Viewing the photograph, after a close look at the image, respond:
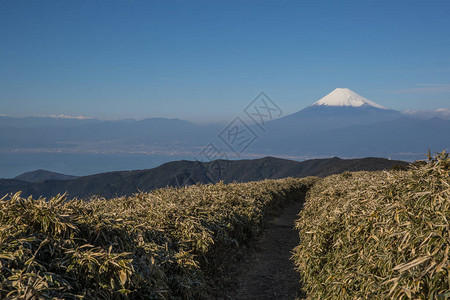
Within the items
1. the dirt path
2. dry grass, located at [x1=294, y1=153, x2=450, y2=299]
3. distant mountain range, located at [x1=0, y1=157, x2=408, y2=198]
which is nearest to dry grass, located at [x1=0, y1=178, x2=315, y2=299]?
dry grass, located at [x1=294, y1=153, x2=450, y2=299]

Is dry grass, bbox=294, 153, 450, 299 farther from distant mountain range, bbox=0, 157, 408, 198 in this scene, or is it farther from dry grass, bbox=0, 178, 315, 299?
distant mountain range, bbox=0, 157, 408, 198

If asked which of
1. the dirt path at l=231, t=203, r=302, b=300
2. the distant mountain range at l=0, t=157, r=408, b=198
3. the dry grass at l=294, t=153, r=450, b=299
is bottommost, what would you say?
the distant mountain range at l=0, t=157, r=408, b=198

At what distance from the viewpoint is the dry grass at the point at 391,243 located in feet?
9.00

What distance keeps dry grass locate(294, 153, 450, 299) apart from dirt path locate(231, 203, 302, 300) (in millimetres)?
1968

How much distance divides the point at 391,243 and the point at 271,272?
578 centimetres

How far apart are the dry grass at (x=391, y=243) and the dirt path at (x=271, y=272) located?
1968mm

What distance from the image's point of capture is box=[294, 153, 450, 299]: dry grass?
2742 mm

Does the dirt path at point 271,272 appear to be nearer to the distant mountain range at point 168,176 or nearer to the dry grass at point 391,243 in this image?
the dry grass at point 391,243

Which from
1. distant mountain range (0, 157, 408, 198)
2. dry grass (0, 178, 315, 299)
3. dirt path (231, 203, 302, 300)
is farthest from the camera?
distant mountain range (0, 157, 408, 198)

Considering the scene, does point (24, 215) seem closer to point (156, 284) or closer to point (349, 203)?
point (156, 284)

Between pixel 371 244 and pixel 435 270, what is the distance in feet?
4.57

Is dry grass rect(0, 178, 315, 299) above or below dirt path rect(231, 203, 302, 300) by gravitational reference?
above

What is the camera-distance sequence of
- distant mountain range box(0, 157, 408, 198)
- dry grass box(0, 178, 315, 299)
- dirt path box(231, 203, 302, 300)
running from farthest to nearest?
1. distant mountain range box(0, 157, 408, 198)
2. dirt path box(231, 203, 302, 300)
3. dry grass box(0, 178, 315, 299)

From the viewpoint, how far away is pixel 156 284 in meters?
3.55
